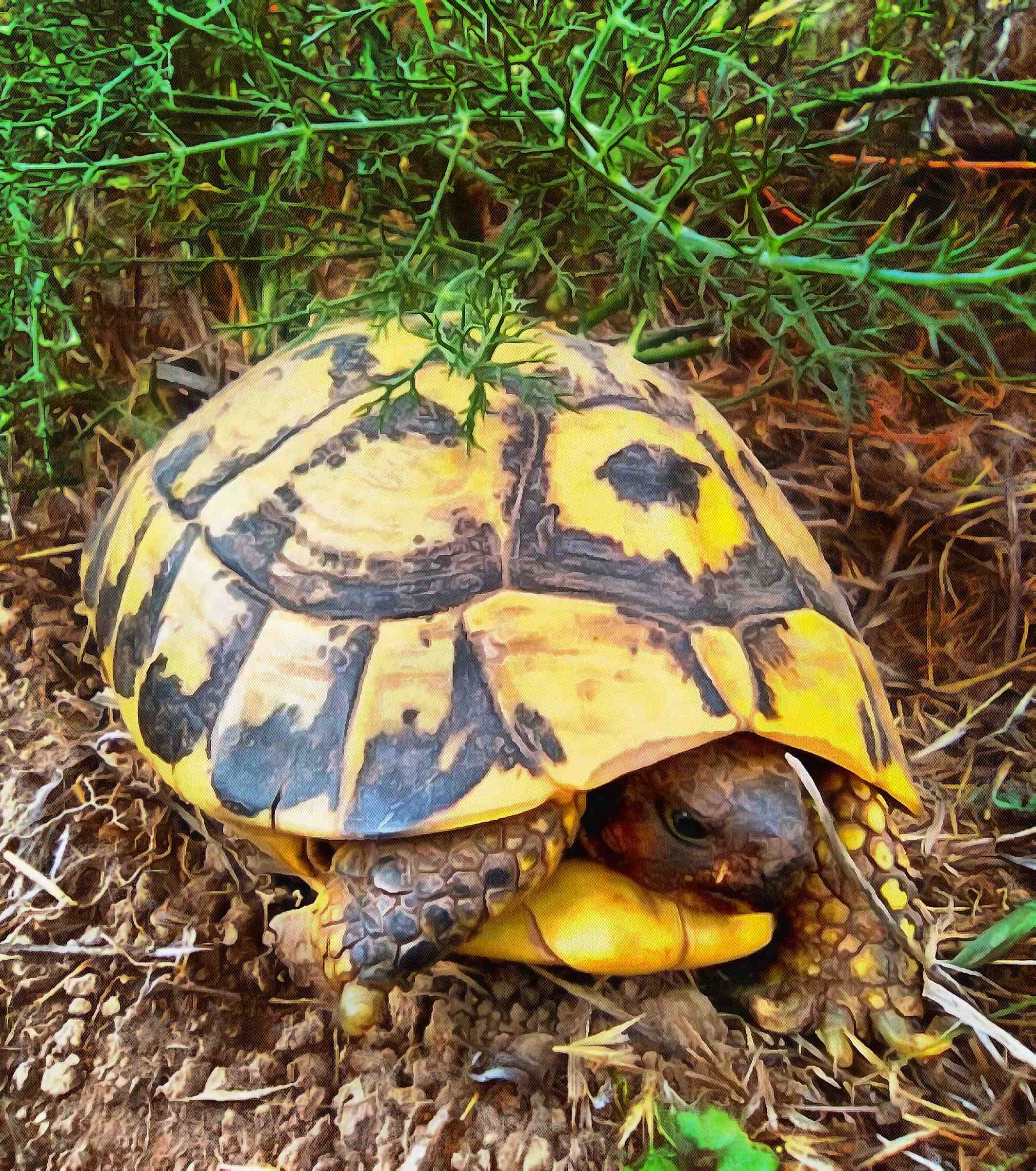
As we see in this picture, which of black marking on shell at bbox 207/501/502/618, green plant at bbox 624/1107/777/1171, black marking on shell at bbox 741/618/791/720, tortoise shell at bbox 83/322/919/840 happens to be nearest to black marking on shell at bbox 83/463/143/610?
tortoise shell at bbox 83/322/919/840

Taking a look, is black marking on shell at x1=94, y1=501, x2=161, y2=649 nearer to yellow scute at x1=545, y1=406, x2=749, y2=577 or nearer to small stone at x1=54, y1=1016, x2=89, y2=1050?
small stone at x1=54, y1=1016, x2=89, y2=1050

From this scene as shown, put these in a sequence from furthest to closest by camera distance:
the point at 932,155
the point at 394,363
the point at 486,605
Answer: the point at 932,155
the point at 394,363
the point at 486,605

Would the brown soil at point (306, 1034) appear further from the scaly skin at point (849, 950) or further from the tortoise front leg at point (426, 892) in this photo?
the tortoise front leg at point (426, 892)

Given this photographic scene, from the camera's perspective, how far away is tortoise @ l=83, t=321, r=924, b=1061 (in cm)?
108

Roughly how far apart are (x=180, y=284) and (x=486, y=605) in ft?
2.98

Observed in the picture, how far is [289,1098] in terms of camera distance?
3.97 feet

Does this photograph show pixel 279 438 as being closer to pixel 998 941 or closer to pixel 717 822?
pixel 717 822

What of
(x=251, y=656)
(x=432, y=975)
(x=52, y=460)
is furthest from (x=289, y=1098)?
(x=52, y=460)

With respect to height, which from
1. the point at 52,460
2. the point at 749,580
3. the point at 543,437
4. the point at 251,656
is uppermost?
the point at 543,437

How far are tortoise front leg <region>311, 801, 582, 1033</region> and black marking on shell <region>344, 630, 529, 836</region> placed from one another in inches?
2.0

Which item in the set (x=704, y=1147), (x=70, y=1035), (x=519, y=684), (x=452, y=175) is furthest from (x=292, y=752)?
(x=452, y=175)

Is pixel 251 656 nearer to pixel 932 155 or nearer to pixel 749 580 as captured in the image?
pixel 749 580

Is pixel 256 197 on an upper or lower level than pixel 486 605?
upper

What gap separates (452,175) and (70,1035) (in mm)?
1518
